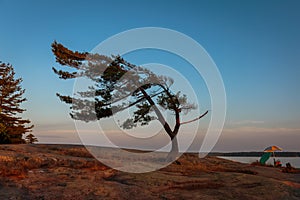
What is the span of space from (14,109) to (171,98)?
3701 cm

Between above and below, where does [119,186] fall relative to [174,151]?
below

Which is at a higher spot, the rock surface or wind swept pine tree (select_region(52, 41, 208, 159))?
wind swept pine tree (select_region(52, 41, 208, 159))

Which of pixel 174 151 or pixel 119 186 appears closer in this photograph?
pixel 119 186

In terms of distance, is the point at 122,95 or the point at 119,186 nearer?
the point at 119,186

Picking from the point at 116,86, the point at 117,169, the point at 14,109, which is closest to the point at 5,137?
→ the point at 14,109

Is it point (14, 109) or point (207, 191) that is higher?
point (14, 109)

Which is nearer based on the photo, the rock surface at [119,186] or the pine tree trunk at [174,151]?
the rock surface at [119,186]

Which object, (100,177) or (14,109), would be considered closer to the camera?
(100,177)

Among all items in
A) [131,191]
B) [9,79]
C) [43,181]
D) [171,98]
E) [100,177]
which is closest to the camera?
[131,191]

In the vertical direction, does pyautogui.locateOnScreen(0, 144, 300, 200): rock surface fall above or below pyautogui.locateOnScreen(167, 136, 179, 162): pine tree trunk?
below

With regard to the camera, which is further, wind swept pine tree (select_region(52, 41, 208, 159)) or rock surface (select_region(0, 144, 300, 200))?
wind swept pine tree (select_region(52, 41, 208, 159))

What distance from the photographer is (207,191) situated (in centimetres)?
797

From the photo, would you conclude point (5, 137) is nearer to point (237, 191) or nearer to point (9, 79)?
point (9, 79)

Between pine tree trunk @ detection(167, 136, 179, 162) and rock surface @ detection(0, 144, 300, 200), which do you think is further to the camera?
pine tree trunk @ detection(167, 136, 179, 162)
